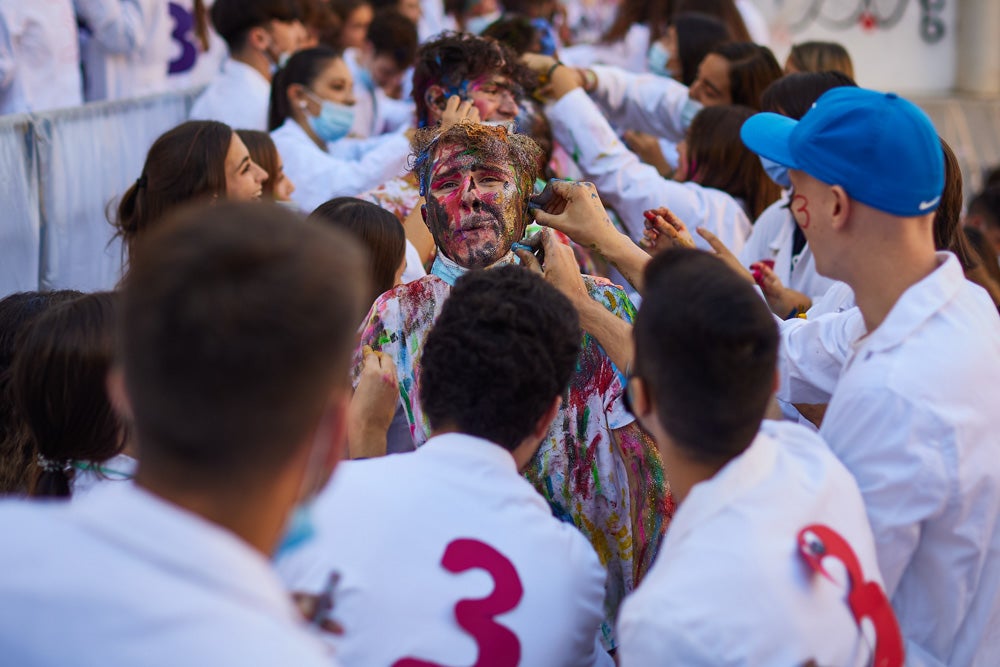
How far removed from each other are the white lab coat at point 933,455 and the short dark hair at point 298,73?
141 inches

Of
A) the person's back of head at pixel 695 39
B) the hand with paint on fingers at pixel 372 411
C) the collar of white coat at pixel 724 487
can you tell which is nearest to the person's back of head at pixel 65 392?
the hand with paint on fingers at pixel 372 411

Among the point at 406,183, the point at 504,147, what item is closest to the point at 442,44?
the point at 406,183

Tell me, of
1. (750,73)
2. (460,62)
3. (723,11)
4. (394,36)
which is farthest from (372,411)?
(723,11)

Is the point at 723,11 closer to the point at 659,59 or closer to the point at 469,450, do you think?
the point at 659,59

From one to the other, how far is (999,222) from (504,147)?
3564 millimetres

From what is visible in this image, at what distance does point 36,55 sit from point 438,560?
455 cm

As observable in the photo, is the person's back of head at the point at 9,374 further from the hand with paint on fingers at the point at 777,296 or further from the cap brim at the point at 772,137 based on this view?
the hand with paint on fingers at the point at 777,296

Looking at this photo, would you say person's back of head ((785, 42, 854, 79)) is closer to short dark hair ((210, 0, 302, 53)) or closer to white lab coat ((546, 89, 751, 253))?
white lab coat ((546, 89, 751, 253))

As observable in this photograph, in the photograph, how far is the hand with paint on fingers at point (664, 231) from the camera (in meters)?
2.94

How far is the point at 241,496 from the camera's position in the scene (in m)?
1.18

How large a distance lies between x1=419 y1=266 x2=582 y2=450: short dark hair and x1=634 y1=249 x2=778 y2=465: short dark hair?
10.5 inches

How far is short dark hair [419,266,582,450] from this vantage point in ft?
6.33

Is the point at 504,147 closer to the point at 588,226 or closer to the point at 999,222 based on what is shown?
the point at 588,226

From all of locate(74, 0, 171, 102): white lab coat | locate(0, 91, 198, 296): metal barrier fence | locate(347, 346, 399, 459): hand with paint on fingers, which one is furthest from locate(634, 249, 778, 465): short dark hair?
locate(74, 0, 171, 102): white lab coat
